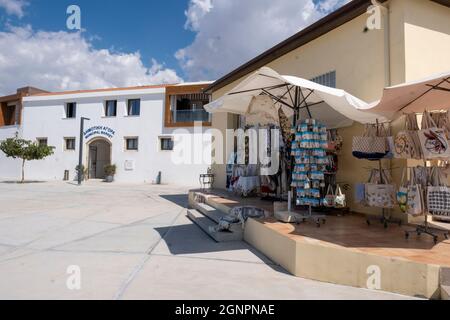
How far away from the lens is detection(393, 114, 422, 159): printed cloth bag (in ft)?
14.6

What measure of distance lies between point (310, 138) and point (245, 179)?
3655 mm

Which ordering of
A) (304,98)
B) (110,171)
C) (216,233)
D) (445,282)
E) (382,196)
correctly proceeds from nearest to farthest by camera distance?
(445,282) < (382,196) < (216,233) < (304,98) < (110,171)

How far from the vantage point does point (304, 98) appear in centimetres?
610

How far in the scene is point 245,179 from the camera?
8.72 meters

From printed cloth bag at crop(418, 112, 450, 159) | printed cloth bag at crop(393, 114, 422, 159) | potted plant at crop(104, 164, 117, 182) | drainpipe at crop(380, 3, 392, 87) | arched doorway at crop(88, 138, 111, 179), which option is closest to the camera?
printed cloth bag at crop(418, 112, 450, 159)

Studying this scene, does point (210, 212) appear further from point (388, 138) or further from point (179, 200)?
point (179, 200)

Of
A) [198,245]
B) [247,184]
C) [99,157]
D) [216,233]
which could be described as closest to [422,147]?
[216,233]

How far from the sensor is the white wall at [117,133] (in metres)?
20.6

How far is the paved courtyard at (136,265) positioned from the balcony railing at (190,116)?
13.5 m

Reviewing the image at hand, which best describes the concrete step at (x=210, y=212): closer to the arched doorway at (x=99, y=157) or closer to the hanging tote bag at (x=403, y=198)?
the hanging tote bag at (x=403, y=198)

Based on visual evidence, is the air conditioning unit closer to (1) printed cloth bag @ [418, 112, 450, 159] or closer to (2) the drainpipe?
(2) the drainpipe

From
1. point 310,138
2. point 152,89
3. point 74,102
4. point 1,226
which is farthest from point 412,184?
point 74,102

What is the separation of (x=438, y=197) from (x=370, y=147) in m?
1.45

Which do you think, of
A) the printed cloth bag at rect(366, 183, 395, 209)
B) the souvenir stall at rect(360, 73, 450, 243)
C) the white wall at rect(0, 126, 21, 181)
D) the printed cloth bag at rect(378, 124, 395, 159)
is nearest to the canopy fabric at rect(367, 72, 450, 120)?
the souvenir stall at rect(360, 73, 450, 243)
